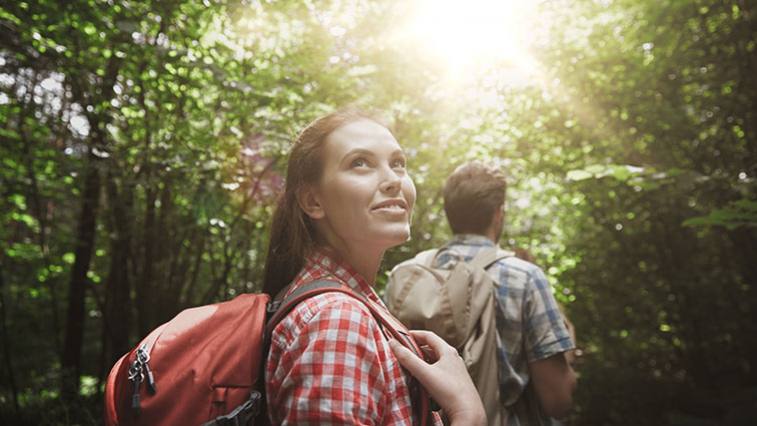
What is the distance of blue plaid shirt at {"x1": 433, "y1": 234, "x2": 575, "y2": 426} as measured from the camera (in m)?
2.32

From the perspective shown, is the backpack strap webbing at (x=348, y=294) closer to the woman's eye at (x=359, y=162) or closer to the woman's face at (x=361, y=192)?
the woman's face at (x=361, y=192)

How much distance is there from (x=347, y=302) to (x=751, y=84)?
5.77 meters

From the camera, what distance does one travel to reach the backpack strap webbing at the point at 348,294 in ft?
3.98

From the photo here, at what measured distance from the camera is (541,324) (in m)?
2.36

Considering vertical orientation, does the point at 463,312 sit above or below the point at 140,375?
below

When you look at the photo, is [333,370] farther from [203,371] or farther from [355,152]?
[355,152]

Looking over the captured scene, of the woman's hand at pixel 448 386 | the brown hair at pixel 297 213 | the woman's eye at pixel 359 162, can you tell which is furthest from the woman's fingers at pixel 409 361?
the woman's eye at pixel 359 162

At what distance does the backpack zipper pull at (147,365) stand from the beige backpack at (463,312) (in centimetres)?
136

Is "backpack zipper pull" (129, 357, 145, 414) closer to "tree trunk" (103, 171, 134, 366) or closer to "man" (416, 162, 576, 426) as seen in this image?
"man" (416, 162, 576, 426)

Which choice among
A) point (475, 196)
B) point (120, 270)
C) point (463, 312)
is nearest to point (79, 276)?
point (120, 270)

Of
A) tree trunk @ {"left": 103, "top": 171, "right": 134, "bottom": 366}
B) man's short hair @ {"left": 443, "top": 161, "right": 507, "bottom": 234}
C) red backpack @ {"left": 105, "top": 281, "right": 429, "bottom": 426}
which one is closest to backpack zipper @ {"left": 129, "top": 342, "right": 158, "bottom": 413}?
red backpack @ {"left": 105, "top": 281, "right": 429, "bottom": 426}

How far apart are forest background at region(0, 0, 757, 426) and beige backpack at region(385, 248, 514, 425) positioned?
109cm

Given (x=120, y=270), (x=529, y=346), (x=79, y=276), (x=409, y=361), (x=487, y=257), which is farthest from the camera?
(x=79, y=276)

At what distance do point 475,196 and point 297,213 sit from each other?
1.38 meters
